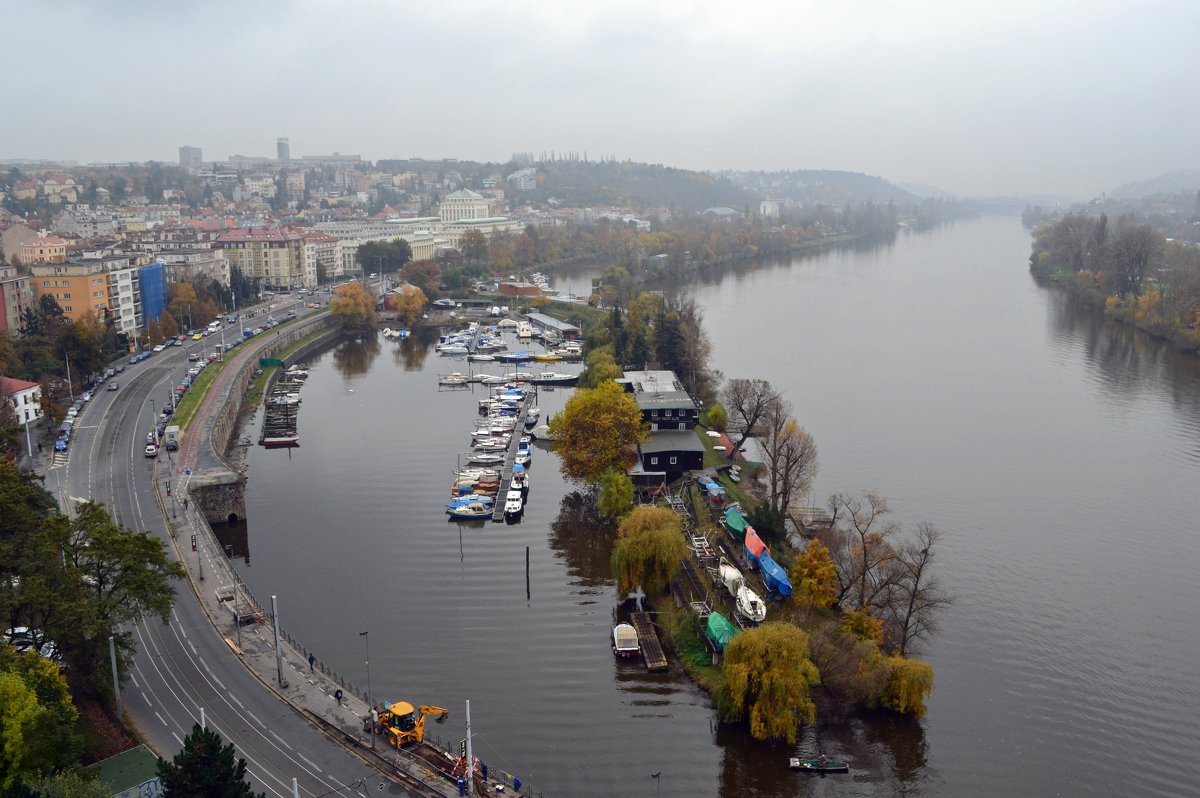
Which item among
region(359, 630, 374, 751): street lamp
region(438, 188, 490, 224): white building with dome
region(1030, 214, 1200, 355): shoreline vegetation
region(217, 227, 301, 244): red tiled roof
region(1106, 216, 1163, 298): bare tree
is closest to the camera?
region(359, 630, 374, 751): street lamp

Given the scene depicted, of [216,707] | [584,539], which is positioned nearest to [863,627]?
[584,539]

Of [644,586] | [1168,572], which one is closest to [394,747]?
[644,586]

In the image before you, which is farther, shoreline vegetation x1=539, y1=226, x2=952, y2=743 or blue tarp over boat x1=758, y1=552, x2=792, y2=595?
blue tarp over boat x1=758, y1=552, x2=792, y2=595

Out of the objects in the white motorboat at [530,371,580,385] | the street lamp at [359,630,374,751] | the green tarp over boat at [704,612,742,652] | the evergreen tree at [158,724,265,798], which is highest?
the evergreen tree at [158,724,265,798]

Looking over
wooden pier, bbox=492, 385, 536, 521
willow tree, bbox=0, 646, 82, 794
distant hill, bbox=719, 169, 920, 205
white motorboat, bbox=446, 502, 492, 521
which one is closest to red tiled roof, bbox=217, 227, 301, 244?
wooden pier, bbox=492, 385, 536, 521

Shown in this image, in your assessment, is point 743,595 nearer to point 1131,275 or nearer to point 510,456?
point 510,456

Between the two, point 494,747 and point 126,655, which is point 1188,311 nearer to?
point 494,747

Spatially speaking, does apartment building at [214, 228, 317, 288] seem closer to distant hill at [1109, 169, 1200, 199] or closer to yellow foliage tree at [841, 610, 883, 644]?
yellow foliage tree at [841, 610, 883, 644]
